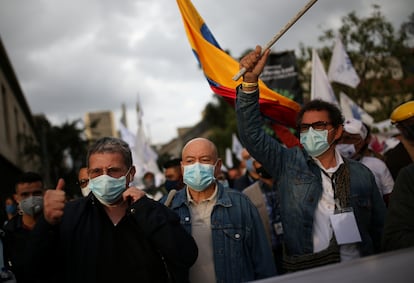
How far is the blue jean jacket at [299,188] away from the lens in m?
2.94

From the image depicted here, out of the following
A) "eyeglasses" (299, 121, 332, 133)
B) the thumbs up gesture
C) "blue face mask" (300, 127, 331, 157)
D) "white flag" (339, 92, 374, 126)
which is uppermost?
"white flag" (339, 92, 374, 126)

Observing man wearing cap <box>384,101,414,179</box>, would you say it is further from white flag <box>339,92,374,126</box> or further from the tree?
the tree

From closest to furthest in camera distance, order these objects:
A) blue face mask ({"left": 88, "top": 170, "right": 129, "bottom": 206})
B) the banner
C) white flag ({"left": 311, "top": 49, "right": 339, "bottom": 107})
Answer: blue face mask ({"left": 88, "top": 170, "right": 129, "bottom": 206})
white flag ({"left": 311, "top": 49, "right": 339, "bottom": 107})
the banner

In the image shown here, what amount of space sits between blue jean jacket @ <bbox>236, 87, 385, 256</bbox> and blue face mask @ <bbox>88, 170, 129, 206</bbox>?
2.80ft

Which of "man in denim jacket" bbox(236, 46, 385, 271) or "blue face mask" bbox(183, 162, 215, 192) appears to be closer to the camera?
"man in denim jacket" bbox(236, 46, 385, 271)

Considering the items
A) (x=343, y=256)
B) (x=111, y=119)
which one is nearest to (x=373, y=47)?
(x=343, y=256)

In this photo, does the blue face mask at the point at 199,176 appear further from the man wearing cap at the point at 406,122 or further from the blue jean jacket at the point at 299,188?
the man wearing cap at the point at 406,122

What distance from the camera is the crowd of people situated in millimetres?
2312

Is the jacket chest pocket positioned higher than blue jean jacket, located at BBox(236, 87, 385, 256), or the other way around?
blue jean jacket, located at BBox(236, 87, 385, 256)

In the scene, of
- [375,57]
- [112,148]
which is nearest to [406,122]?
[112,148]

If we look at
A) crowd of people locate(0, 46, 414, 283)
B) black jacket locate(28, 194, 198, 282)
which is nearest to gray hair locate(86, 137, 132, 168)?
crowd of people locate(0, 46, 414, 283)

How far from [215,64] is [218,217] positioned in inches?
70.4

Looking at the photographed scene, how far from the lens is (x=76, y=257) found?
2.37 meters

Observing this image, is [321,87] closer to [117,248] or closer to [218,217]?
[218,217]
